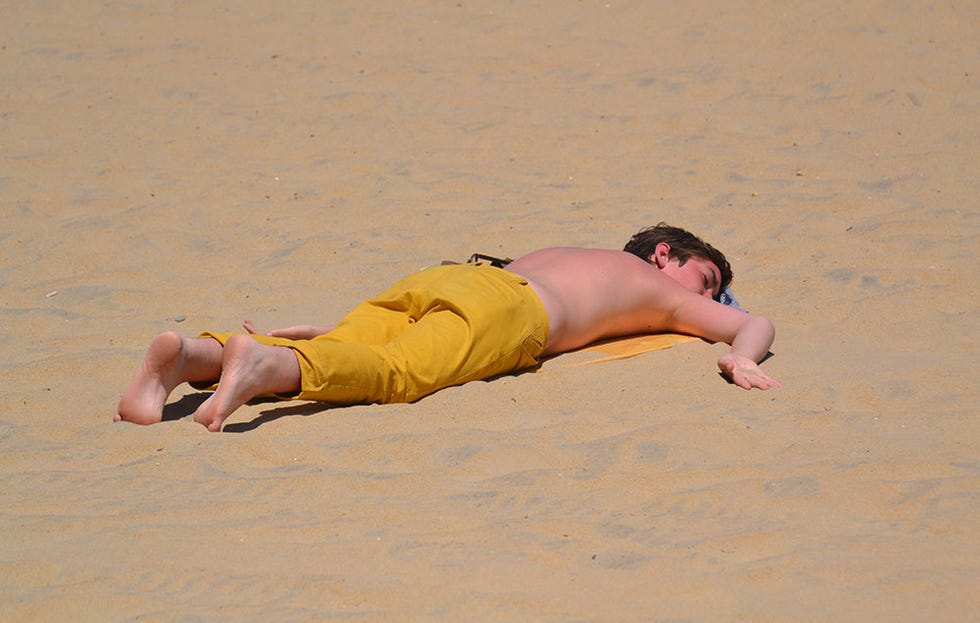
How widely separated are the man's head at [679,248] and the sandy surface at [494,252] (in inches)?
12.7

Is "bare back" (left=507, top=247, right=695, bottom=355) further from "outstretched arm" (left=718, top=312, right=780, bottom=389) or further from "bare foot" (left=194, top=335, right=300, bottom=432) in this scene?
"bare foot" (left=194, top=335, right=300, bottom=432)

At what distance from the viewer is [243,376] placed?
371cm

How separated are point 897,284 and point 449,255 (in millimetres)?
1935

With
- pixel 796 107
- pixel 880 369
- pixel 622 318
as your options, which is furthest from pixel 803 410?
pixel 796 107

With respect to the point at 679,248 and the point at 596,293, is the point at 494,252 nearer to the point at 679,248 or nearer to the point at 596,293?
the point at 679,248

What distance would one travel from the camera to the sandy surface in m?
2.88

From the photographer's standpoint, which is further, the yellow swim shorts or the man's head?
the man's head

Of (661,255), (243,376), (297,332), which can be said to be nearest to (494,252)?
(661,255)

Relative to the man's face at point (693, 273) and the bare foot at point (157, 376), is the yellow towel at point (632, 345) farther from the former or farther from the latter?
the bare foot at point (157, 376)

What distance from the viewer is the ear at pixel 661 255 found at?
16.0 feet

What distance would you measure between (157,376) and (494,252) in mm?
2300

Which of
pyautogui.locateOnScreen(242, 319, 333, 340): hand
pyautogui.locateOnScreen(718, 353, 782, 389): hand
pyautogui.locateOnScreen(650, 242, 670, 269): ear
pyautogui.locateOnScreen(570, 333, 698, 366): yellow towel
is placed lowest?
pyautogui.locateOnScreen(570, 333, 698, 366): yellow towel

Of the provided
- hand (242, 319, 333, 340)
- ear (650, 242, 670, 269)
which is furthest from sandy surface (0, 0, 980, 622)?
ear (650, 242, 670, 269)

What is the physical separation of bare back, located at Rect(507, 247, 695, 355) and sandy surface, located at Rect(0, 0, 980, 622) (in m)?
0.15
